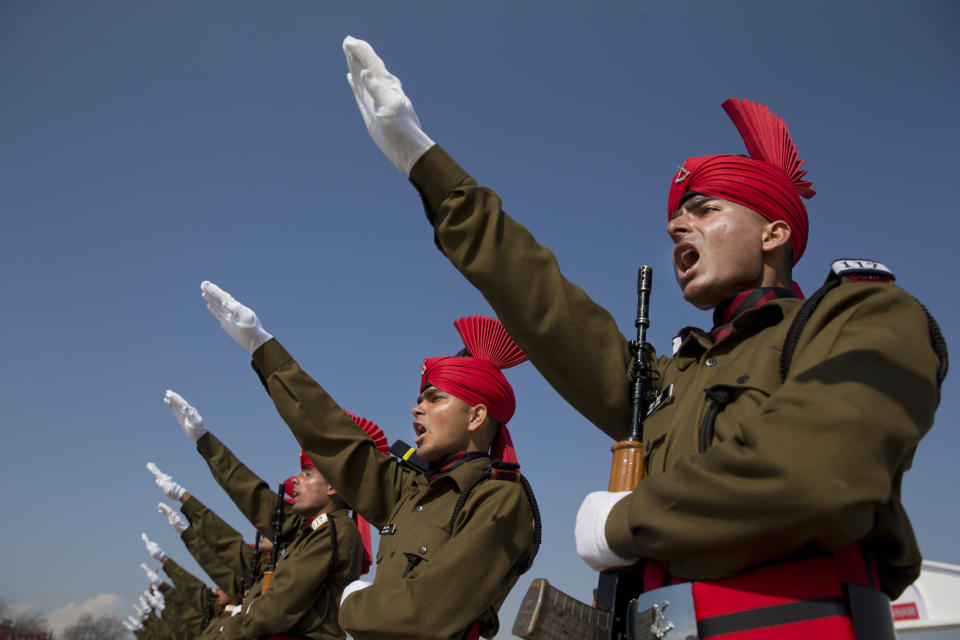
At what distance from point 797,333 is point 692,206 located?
3.09ft

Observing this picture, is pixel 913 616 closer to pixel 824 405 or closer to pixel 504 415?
pixel 504 415

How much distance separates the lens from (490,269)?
2209mm

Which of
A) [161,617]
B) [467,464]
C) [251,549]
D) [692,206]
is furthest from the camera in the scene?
[161,617]

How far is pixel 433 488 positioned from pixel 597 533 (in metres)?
2.61

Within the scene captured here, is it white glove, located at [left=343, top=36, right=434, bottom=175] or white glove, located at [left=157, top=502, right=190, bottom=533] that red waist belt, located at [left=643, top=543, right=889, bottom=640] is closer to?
white glove, located at [left=343, top=36, right=434, bottom=175]

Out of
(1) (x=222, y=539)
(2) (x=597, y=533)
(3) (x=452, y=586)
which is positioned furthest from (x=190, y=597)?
(2) (x=597, y=533)

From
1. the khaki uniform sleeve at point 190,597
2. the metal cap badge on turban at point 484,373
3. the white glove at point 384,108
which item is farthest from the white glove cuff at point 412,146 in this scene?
the khaki uniform sleeve at point 190,597

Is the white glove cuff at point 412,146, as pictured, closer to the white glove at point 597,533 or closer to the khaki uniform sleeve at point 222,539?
the white glove at point 597,533

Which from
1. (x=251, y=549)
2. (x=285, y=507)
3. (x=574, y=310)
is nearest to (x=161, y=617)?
(x=251, y=549)

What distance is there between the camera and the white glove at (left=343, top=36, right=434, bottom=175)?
2383 mm

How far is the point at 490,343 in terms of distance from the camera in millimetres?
5309

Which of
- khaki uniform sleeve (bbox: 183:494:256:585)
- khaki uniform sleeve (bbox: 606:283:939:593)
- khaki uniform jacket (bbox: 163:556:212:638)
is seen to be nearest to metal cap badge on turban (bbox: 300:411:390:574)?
khaki uniform sleeve (bbox: 183:494:256:585)

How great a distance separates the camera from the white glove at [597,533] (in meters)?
1.82

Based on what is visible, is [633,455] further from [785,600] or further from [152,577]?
[152,577]
